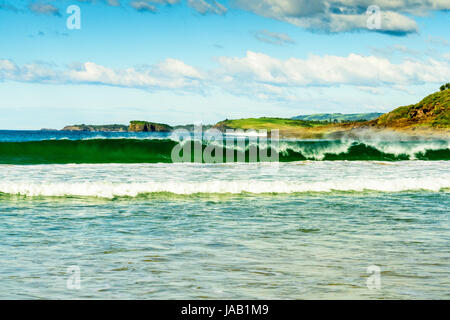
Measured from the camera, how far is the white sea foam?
681 inches

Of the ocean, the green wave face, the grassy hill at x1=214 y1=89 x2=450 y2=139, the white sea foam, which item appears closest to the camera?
the ocean

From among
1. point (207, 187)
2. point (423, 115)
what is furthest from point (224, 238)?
point (423, 115)

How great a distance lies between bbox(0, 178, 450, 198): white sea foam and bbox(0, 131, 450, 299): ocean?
0.05 meters

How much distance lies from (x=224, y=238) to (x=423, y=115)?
10569 centimetres

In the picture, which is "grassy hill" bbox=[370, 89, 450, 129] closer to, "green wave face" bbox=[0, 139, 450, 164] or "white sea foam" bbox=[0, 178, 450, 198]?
"green wave face" bbox=[0, 139, 450, 164]

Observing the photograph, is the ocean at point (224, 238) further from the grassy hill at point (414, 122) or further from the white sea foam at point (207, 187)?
the grassy hill at point (414, 122)

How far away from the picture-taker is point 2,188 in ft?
59.2

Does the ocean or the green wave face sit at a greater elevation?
the green wave face

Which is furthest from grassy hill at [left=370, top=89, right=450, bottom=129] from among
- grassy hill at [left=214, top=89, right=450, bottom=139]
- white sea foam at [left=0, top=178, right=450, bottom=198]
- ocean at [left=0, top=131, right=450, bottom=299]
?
ocean at [left=0, top=131, right=450, bottom=299]

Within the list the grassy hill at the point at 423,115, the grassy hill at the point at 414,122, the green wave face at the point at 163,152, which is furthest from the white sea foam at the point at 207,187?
the grassy hill at the point at 423,115

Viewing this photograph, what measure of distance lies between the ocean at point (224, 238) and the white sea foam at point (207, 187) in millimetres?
47

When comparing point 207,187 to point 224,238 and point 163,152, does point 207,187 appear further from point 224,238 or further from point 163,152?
point 163,152

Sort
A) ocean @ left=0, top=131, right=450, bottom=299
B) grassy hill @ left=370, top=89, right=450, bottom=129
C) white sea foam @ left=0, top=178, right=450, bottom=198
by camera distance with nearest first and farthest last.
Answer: ocean @ left=0, top=131, right=450, bottom=299 → white sea foam @ left=0, top=178, right=450, bottom=198 → grassy hill @ left=370, top=89, right=450, bottom=129

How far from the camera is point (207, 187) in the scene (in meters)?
18.6
